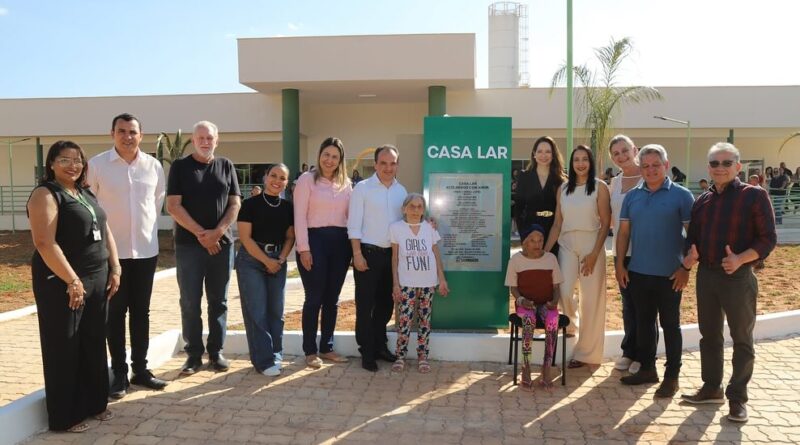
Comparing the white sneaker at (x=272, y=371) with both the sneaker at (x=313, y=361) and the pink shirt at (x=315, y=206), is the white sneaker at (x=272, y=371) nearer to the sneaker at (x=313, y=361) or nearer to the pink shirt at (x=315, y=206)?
the sneaker at (x=313, y=361)

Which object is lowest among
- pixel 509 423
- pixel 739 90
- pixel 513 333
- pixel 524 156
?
pixel 509 423

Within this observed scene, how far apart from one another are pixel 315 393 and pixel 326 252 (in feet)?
3.71

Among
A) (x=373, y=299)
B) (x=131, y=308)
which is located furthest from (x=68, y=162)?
(x=373, y=299)

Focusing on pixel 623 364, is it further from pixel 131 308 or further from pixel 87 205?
pixel 87 205

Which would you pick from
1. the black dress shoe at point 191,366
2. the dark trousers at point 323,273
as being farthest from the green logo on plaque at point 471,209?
the black dress shoe at point 191,366

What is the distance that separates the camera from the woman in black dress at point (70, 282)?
3.65 m

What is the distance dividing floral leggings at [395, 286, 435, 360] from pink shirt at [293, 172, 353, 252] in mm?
819

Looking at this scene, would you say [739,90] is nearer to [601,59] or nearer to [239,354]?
[601,59]

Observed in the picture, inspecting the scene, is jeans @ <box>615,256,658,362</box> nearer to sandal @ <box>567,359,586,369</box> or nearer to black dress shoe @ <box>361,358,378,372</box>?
sandal @ <box>567,359,586,369</box>

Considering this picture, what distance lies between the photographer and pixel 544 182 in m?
5.51

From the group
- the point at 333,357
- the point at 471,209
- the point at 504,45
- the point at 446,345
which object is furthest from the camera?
the point at 504,45

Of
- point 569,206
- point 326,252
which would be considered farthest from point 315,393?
point 569,206

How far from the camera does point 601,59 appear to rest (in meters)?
16.3

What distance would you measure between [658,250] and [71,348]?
4.05 meters
